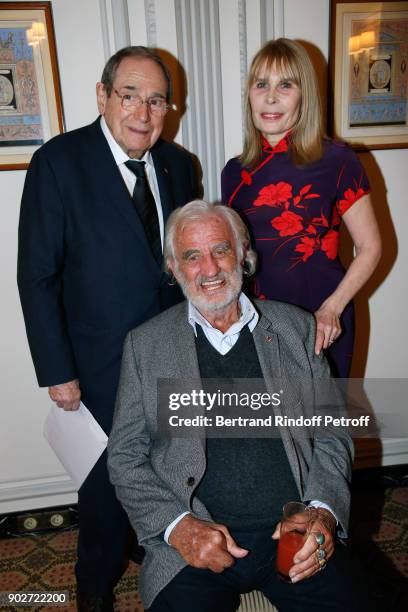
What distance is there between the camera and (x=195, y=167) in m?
2.17

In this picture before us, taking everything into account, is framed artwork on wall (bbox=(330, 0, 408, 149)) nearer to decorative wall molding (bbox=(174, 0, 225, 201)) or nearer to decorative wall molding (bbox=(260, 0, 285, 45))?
decorative wall molding (bbox=(260, 0, 285, 45))

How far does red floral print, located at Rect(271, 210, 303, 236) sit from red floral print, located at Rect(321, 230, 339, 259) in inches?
4.5

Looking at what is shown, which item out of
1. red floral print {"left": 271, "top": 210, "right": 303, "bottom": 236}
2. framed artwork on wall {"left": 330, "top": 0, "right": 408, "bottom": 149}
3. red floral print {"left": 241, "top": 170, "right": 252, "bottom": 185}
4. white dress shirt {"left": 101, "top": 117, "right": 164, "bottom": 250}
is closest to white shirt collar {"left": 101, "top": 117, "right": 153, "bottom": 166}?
white dress shirt {"left": 101, "top": 117, "right": 164, "bottom": 250}

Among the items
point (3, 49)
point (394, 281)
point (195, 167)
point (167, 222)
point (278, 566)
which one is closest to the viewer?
point (278, 566)

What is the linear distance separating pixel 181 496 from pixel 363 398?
1493 millimetres

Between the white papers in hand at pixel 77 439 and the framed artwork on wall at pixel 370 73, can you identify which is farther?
the framed artwork on wall at pixel 370 73

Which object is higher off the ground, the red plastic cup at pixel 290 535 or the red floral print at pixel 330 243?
the red floral print at pixel 330 243

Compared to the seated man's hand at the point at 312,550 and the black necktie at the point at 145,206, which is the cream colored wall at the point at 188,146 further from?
the seated man's hand at the point at 312,550

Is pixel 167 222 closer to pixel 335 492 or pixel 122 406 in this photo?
pixel 122 406

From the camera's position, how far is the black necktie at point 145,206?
1.75 m

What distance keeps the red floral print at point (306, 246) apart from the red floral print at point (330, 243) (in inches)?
1.8

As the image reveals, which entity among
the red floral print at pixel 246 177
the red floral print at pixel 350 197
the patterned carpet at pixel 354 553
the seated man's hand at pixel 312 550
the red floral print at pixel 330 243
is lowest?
the patterned carpet at pixel 354 553

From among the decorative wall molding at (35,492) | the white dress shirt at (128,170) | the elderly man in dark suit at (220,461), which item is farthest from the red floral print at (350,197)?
the decorative wall molding at (35,492)

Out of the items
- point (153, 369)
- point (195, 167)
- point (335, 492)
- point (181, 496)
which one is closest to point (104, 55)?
point (195, 167)
